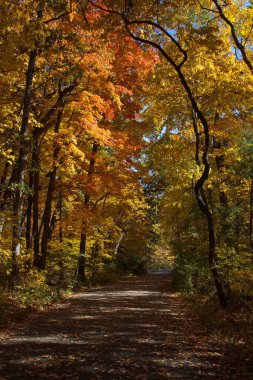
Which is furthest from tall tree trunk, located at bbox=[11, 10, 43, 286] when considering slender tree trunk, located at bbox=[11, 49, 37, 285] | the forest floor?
the forest floor

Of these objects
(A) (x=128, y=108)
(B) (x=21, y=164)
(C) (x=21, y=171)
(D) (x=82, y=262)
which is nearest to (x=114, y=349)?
(C) (x=21, y=171)

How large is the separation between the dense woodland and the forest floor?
212cm

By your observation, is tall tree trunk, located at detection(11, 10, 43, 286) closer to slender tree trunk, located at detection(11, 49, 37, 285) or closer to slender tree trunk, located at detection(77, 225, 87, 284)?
slender tree trunk, located at detection(11, 49, 37, 285)

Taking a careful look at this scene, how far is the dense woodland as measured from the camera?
992 centimetres

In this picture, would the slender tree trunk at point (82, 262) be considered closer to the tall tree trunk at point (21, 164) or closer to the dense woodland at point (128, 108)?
the dense woodland at point (128, 108)

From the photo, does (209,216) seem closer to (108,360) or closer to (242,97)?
(242,97)

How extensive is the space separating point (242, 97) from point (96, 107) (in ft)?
19.5

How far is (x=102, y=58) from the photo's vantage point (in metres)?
13.0

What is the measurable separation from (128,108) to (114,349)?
1332 centimetres

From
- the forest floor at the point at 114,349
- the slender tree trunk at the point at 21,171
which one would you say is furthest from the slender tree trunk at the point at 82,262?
the forest floor at the point at 114,349

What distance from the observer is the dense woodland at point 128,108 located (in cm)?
992

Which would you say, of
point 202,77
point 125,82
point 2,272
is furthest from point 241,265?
point 125,82

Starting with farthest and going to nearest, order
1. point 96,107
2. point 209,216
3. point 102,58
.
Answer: point 96,107, point 102,58, point 209,216

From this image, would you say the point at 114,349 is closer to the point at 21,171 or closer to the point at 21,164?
the point at 21,171
